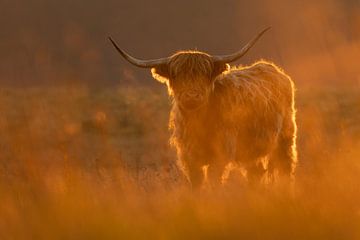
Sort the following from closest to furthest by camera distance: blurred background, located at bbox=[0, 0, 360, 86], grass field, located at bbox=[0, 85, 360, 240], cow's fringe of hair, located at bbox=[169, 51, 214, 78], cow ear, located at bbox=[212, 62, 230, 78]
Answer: grass field, located at bbox=[0, 85, 360, 240] < cow's fringe of hair, located at bbox=[169, 51, 214, 78] < cow ear, located at bbox=[212, 62, 230, 78] < blurred background, located at bbox=[0, 0, 360, 86]

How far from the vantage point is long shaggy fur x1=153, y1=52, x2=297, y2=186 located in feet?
30.6

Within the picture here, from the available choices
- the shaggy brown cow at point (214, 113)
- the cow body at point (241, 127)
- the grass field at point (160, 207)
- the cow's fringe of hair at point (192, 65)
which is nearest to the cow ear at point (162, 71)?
the shaggy brown cow at point (214, 113)

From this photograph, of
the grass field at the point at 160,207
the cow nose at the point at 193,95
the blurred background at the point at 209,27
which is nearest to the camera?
the grass field at the point at 160,207

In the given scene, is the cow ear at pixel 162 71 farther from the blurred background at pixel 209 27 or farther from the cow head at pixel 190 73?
the blurred background at pixel 209 27

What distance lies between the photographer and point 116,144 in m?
24.1

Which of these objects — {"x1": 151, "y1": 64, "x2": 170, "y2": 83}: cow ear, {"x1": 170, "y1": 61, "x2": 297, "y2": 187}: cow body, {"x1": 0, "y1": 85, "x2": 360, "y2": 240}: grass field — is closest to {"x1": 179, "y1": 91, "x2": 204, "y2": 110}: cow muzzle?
{"x1": 170, "y1": 61, "x2": 297, "y2": 187}: cow body

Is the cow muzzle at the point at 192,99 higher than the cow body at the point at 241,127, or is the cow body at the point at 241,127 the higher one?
the cow muzzle at the point at 192,99

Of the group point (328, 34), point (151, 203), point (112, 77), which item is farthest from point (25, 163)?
point (328, 34)

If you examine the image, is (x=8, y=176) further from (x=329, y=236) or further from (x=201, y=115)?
(x=329, y=236)

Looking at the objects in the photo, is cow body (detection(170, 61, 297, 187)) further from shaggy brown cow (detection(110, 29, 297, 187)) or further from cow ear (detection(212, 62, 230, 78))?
cow ear (detection(212, 62, 230, 78))

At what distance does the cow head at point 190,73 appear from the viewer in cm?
918

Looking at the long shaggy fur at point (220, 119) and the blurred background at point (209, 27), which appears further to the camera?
the blurred background at point (209, 27)

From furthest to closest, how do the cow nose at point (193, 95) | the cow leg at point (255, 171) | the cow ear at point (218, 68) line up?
the cow leg at point (255, 171), the cow ear at point (218, 68), the cow nose at point (193, 95)

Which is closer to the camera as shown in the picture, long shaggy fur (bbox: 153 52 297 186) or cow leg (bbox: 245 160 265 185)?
long shaggy fur (bbox: 153 52 297 186)
